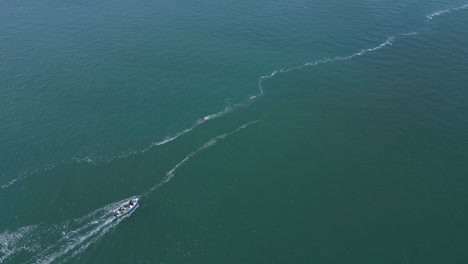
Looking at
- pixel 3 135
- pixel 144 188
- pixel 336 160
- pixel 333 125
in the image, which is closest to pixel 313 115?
pixel 333 125

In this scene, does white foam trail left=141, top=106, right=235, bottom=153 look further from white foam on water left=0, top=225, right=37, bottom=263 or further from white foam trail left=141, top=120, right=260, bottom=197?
white foam on water left=0, top=225, right=37, bottom=263

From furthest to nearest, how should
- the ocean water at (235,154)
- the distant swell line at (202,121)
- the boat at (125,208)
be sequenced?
1. the distant swell line at (202,121)
2. the boat at (125,208)
3. the ocean water at (235,154)

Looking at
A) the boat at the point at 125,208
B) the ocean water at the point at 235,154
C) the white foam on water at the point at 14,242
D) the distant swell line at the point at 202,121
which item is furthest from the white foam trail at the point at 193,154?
the white foam on water at the point at 14,242

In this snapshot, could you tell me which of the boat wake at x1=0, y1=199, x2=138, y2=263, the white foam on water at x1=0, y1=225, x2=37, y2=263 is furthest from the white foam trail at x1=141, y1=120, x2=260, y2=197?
the white foam on water at x1=0, y1=225, x2=37, y2=263

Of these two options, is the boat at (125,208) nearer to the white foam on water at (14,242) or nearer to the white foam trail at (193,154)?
the white foam trail at (193,154)

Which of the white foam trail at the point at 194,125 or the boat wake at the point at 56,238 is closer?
the boat wake at the point at 56,238

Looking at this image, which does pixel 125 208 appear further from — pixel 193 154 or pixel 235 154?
pixel 235 154

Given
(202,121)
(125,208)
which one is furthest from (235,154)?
(125,208)

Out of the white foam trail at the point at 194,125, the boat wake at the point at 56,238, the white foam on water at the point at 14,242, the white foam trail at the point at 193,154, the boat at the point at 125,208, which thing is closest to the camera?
the boat wake at the point at 56,238
